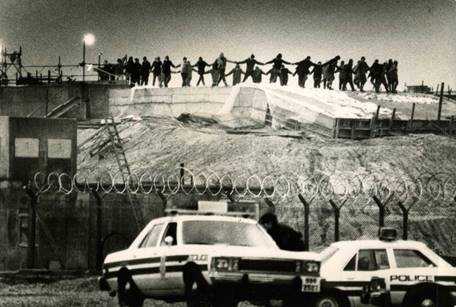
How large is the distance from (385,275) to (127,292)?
3920 mm

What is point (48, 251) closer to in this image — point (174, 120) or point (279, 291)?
point (279, 291)

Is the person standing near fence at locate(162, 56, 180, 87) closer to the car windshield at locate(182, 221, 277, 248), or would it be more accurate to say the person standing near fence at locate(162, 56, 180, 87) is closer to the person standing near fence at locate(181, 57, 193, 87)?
the person standing near fence at locate(181, 57, 193, 87)

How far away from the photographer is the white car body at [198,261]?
13.1 metres

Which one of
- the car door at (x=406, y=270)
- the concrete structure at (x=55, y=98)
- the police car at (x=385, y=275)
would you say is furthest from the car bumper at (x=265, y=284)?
the concrete structure at (x=55, y=98)

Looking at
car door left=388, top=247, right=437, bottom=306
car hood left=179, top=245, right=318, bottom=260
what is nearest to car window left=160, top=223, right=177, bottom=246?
car hood left=179, top=245, right=318, bottom=260

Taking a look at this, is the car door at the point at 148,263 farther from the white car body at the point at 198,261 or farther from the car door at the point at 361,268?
the car door at the point at 361,268

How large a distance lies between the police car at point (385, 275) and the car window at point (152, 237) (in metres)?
2.58

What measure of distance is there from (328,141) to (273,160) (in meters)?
3.94

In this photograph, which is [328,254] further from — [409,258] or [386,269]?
[409,258]

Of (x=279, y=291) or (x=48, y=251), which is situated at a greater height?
(x=279, y=291)

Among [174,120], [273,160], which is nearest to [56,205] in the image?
[273,160]

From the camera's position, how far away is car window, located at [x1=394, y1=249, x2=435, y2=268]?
15250 millimetres

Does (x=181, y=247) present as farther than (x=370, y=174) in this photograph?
No

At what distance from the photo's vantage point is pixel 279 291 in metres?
13.2
